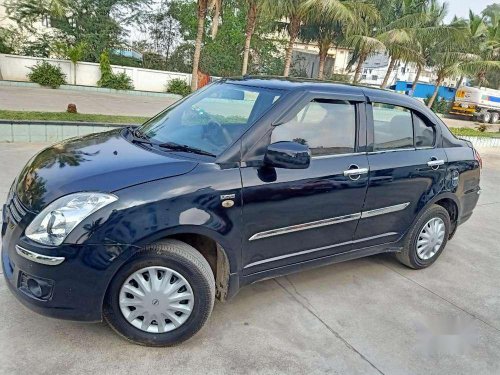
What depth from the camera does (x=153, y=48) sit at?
22.6 metres

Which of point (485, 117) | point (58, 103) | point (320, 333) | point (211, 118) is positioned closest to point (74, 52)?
point (58, 103)

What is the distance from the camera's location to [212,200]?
97.0 inches

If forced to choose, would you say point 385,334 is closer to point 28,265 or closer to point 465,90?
point 28,265

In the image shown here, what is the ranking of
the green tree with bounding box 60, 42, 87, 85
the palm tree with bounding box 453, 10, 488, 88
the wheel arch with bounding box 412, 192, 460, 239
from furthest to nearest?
the palm tree with bounding box 453, 10, 488, 88 → the green tree with bounding box 60, 42, 87, 85 → the wheel arch with bounding box 412, 192, 460, 239

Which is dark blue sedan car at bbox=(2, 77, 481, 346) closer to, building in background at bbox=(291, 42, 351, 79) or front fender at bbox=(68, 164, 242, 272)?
front fender at bbox=(68, 164, 242, 272)

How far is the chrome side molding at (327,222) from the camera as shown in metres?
2.75

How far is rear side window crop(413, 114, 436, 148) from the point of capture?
3658 mm

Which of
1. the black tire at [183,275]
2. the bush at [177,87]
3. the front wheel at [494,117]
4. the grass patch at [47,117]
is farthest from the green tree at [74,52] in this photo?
the front wheel at [494,117]

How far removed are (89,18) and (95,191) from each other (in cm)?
1972

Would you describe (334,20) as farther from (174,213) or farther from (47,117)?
(174,213)

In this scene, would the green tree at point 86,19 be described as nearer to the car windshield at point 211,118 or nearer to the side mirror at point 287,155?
the car windshield at point 211,118

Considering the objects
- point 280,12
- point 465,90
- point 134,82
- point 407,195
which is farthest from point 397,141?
point 465,90

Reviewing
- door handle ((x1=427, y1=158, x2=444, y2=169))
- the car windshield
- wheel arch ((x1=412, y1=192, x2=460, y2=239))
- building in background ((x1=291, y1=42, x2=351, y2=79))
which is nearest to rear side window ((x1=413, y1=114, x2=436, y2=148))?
door handle ((x1=427, y1=158, x2=444, y2=169))

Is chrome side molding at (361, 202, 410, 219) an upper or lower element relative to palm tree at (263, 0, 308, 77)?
lower
